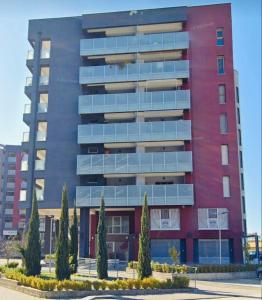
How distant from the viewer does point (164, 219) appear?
4438 centimetres

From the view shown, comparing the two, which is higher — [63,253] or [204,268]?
[63,253]

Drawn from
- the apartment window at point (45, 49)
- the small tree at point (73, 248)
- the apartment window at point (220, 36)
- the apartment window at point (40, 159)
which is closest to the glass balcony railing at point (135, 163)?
the apartment window at point (40, 159)

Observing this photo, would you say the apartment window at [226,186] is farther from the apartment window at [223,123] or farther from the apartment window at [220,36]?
the apartment window at [220,36]

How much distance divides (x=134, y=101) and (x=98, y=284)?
2594cm

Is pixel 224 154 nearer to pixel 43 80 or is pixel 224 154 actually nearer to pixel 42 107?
pixel 42 107

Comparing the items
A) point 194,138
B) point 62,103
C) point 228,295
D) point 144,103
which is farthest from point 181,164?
point 228,295

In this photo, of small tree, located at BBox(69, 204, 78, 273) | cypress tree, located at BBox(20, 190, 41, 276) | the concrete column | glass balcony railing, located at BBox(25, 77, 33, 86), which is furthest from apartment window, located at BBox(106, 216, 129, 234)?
cypress tree, located at BBox(20, 190, 41, 276)

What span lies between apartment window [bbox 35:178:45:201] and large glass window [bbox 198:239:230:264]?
17529 millimetres

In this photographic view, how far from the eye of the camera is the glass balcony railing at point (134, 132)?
147 feet

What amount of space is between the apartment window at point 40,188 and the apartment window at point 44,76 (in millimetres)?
11452

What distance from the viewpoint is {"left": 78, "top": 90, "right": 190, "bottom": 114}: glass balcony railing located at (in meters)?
45.7

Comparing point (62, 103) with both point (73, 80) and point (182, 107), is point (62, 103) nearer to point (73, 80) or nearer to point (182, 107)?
point (73, 80)

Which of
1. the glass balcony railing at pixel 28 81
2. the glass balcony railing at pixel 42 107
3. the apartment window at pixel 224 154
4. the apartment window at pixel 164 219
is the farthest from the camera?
the glass balcony railing at pixel 28 81

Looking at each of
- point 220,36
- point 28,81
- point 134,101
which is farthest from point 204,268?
Result: point 28,81
